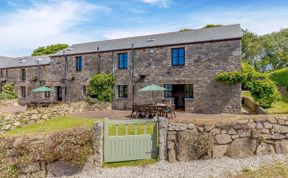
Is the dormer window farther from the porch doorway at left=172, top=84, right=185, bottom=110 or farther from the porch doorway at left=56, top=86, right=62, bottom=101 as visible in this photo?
the porch doorway at left=172, top=84, right=185, bottom=110

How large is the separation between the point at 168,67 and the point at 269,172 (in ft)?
47.0

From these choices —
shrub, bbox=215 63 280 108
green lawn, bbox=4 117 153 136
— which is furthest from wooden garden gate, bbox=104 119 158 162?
shrub, bbox=215 63 280 108

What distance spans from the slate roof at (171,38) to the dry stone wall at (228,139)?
11.3 meters

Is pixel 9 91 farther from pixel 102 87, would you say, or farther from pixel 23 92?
pixel 102 87

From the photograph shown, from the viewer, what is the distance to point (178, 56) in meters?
18.9

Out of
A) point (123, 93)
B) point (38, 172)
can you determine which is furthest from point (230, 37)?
point (38, 172)

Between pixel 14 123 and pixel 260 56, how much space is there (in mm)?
43383

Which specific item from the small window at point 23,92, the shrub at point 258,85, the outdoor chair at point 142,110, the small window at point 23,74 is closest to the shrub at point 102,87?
the outdoor chair at point 142,110

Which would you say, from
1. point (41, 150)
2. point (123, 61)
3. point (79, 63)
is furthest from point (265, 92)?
point (79, 63)

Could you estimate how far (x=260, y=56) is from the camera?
4200 cm

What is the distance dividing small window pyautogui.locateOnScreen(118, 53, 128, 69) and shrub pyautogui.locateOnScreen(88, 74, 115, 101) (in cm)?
151

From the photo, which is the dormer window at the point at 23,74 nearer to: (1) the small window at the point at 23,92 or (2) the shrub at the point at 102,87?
(1) the small window at the point at 23,92

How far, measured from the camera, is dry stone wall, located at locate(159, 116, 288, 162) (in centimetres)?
657

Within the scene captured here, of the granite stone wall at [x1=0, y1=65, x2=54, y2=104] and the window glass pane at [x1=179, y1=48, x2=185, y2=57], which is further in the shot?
the granite stone wall at [x1=0, y1=65, x2=54, y2=104]
